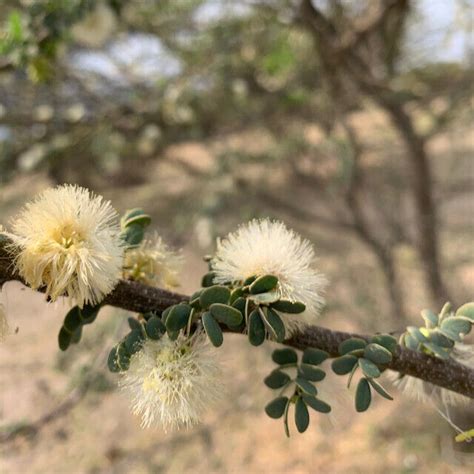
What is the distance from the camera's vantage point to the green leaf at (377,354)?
0.50 m

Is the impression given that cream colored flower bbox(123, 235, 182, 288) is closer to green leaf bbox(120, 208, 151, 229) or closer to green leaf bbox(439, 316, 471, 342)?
green leaf bbox(120, 208, 151, 229)

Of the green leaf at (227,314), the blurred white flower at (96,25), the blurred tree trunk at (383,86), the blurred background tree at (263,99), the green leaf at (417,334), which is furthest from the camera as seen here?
the blurred background tree at (263,99)

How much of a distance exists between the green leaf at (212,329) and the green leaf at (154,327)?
0.05 metres

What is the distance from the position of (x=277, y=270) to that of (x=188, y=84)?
1.91 meters

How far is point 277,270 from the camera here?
1.74 feet

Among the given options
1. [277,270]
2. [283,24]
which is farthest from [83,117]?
[277,270]

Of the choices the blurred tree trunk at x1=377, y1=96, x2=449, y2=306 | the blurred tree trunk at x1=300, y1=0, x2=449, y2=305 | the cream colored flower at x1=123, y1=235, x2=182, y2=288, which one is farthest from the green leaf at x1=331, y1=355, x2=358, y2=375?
the blurred tree trunk at x1=377, y1=96, x2=449, y2=306

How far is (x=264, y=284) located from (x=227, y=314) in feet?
0.17

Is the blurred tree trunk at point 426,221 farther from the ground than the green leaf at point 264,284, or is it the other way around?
the blurred tree trunk at point 426,221

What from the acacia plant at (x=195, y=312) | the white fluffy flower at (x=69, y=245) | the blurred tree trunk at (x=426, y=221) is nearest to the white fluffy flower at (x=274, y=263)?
the acacia plant at (x=195, y=312)

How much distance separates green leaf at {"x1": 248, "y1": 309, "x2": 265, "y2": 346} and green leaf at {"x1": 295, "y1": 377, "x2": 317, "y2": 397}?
10 cm

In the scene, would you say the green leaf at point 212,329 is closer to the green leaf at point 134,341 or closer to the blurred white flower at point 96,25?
the green leaf at point 134,341

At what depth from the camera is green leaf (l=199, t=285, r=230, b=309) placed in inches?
18.4

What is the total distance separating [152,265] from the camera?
59 cm
